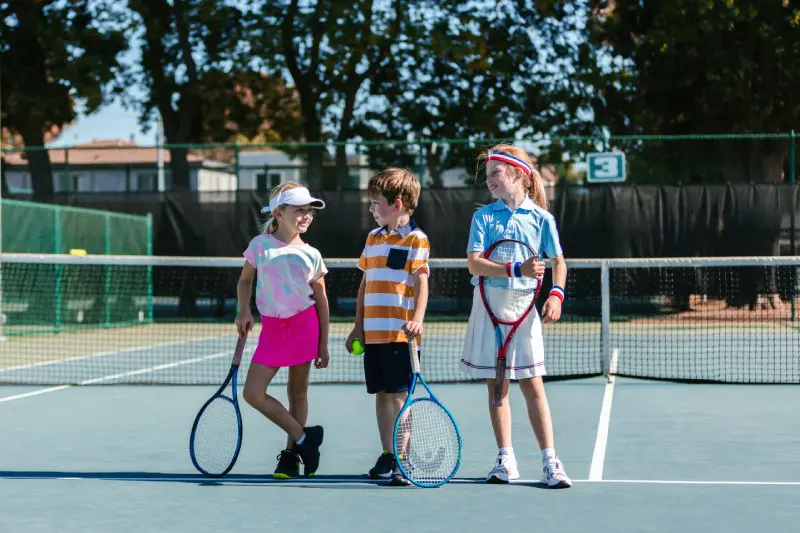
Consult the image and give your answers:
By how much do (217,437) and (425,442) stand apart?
1.08m

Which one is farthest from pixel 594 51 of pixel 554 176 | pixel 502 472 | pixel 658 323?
pixel 502 472

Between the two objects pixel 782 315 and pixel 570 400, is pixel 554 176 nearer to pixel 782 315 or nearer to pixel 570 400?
pixel 782 315

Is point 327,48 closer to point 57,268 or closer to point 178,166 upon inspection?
point 178,166

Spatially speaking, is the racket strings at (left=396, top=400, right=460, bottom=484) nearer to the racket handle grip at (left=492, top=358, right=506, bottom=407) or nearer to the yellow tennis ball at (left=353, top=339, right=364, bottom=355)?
the racket handle grip at (left=492, top=358, right=506, bottom=407)

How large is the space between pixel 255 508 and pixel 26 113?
2104 centimetres

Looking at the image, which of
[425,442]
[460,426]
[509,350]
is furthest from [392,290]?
[460,426]

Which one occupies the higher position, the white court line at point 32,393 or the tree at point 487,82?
the tree at point 487,82

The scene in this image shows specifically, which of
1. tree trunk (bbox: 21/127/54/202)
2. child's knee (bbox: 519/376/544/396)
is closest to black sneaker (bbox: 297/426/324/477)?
child's knee (bbox: 519/376/544/396)

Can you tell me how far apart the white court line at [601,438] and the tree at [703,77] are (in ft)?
35.8

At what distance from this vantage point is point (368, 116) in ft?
89.4

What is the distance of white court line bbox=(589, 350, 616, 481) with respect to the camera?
6.28 metres

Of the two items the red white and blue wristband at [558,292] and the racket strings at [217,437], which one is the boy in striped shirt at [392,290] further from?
the racket strings at [217,437]

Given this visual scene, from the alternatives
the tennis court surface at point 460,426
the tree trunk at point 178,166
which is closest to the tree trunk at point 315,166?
the tree trunk at point 178,166

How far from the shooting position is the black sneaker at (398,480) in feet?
19.2
